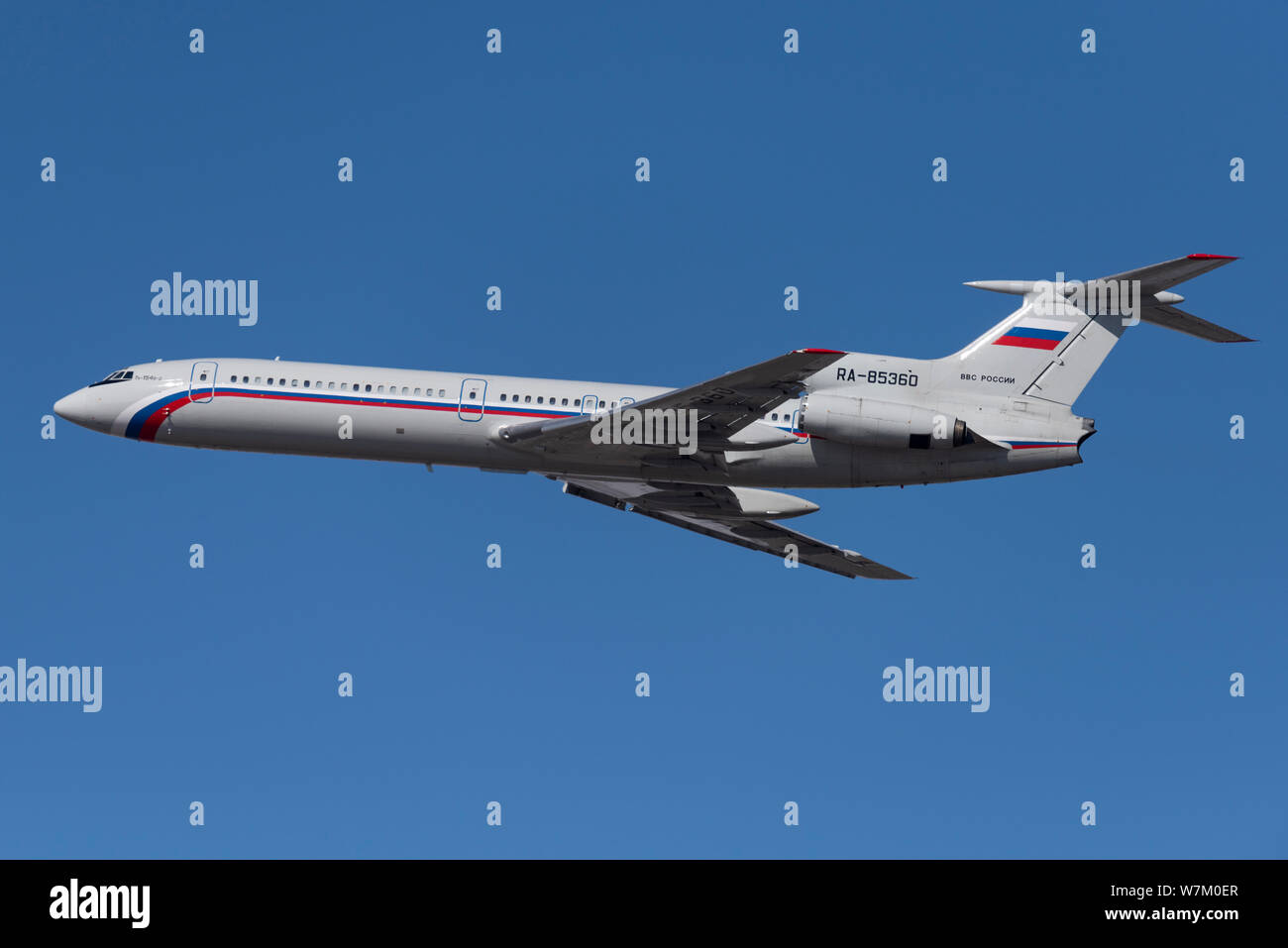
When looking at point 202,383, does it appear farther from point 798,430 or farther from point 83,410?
point 798,430

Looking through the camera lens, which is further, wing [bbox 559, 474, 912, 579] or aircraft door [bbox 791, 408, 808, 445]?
wing [bbox 559, 474, 912, 579]

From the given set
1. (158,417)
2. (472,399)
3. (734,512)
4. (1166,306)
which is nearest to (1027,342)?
(1166,306)

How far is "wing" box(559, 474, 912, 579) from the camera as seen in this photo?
139 feet

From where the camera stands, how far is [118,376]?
40938 millimetres

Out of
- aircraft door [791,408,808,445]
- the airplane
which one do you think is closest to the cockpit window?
the airplane

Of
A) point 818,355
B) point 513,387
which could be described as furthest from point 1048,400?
point 513,387

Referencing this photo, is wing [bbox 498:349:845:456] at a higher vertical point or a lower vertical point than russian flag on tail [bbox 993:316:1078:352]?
lower

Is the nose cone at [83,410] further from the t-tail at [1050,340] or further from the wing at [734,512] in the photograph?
the t-tail at [1050,340]

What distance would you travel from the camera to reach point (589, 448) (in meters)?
37.4

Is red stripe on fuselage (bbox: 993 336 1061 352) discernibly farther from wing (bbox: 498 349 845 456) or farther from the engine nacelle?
wing (bbox: 498 349 845 456)

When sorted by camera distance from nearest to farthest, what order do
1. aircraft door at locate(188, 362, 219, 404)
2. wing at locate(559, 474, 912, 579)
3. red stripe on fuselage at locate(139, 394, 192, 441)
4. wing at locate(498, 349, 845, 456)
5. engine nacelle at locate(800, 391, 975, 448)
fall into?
wing at locate(498, 349, 845, 456) < engine nacelle at locate(800, 391, 975, 448) < aircraft door at locate(188, 362, 219, 404) < red stripe on fuselage at locate(139, 394, 192, 441) < wing at locate(559, 474, 912, 579)

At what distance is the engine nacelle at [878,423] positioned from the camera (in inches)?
1404

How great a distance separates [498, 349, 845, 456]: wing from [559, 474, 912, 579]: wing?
3.57 m

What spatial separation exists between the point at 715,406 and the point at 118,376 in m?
17.3
